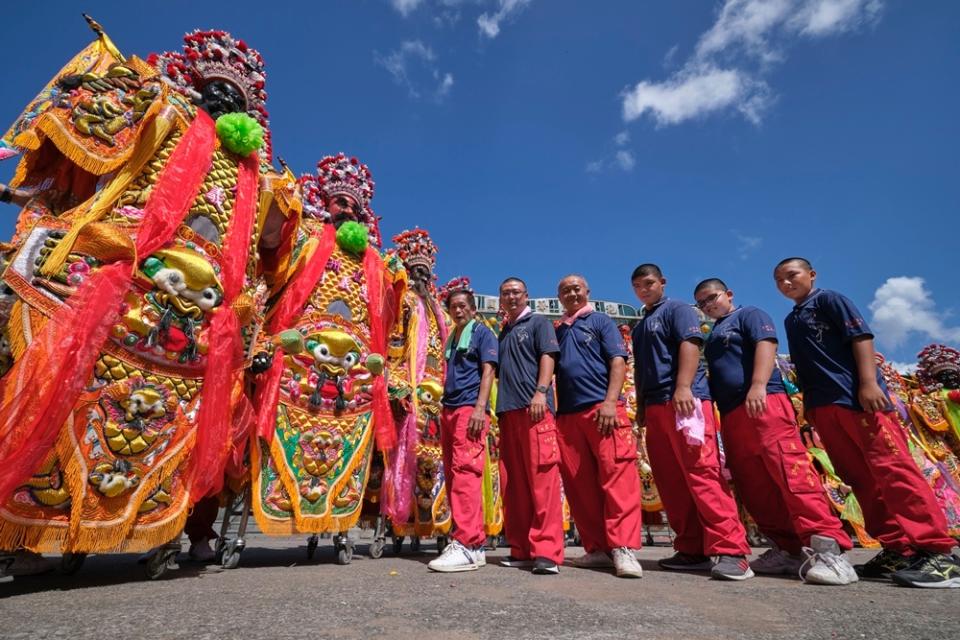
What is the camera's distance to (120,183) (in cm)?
265

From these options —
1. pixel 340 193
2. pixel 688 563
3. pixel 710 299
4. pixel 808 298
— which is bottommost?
pixel 688 563

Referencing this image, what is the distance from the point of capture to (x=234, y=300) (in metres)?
2.95

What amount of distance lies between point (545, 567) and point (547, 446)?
694 millimetres

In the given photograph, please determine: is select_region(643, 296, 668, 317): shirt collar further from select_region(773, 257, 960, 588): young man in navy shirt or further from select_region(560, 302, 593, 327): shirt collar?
select_region(773, 257, 960, 588): young man in navy shirt

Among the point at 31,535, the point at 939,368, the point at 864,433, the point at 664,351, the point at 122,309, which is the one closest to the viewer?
the point at 31,535

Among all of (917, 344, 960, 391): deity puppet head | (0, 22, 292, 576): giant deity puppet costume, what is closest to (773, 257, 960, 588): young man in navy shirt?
(0, 22, 292, 576): giant deity puppet costume

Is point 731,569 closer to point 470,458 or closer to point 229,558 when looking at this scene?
point 470,458

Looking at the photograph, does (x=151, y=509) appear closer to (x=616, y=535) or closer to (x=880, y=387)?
(x=616, y=535)

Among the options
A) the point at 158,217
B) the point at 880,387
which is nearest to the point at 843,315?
the point at 880,387

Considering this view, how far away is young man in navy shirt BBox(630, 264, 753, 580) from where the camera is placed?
2.79 metres

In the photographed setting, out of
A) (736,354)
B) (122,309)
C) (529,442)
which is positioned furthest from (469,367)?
(122,309)

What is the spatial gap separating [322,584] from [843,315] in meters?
3.27

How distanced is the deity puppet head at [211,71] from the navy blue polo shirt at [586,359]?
297 cm

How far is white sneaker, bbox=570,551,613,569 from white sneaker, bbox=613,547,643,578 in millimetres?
414
